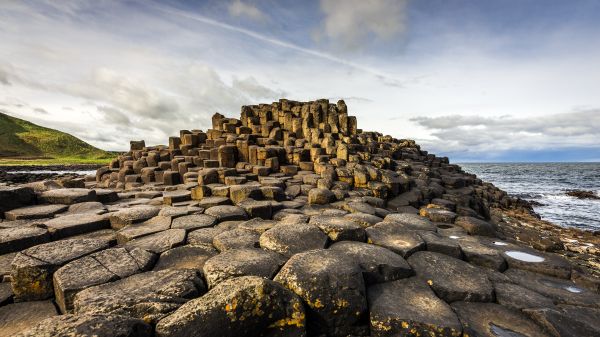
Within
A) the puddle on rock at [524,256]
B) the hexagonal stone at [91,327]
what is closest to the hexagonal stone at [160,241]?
the hexagonal stone at [91,327]

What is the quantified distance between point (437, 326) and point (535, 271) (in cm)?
300

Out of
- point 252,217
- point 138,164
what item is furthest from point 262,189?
point 138,164

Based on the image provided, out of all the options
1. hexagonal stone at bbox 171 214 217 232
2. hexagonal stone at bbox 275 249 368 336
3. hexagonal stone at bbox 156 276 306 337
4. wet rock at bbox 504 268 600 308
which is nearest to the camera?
hexagonal stone at bbox 156 276 306 337

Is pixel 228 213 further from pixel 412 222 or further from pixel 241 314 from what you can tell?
pixel 412 222

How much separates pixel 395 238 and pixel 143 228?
4.63m

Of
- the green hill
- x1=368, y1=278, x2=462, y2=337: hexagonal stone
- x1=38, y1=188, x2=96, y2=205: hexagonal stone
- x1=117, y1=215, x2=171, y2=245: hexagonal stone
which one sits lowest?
x1=368, y1=278, x2=462, y2=337: hexagonal stone

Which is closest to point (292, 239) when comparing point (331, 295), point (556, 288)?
point (331, 295)

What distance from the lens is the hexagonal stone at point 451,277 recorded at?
3.28m

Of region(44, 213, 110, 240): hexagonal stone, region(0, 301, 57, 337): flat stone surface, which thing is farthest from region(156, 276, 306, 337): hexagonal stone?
region(44, 213, 110, 240): hexagonal stone

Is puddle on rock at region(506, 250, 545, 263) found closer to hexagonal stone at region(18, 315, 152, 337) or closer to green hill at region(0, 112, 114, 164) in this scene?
hexagonal stone at region(18, 315, 152, 337)

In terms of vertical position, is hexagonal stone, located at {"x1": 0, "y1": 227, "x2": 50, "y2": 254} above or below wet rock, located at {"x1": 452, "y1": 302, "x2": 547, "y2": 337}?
above

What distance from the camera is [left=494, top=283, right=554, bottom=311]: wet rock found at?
320 cm

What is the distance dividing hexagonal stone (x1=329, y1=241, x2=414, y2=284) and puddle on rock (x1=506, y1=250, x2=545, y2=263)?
2376 mm

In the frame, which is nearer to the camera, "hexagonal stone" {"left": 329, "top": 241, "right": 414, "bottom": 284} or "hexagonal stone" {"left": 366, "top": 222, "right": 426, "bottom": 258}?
"hexagonal stone" {"left": 329, "top": 241, "right": 414, "bottom": 284}
